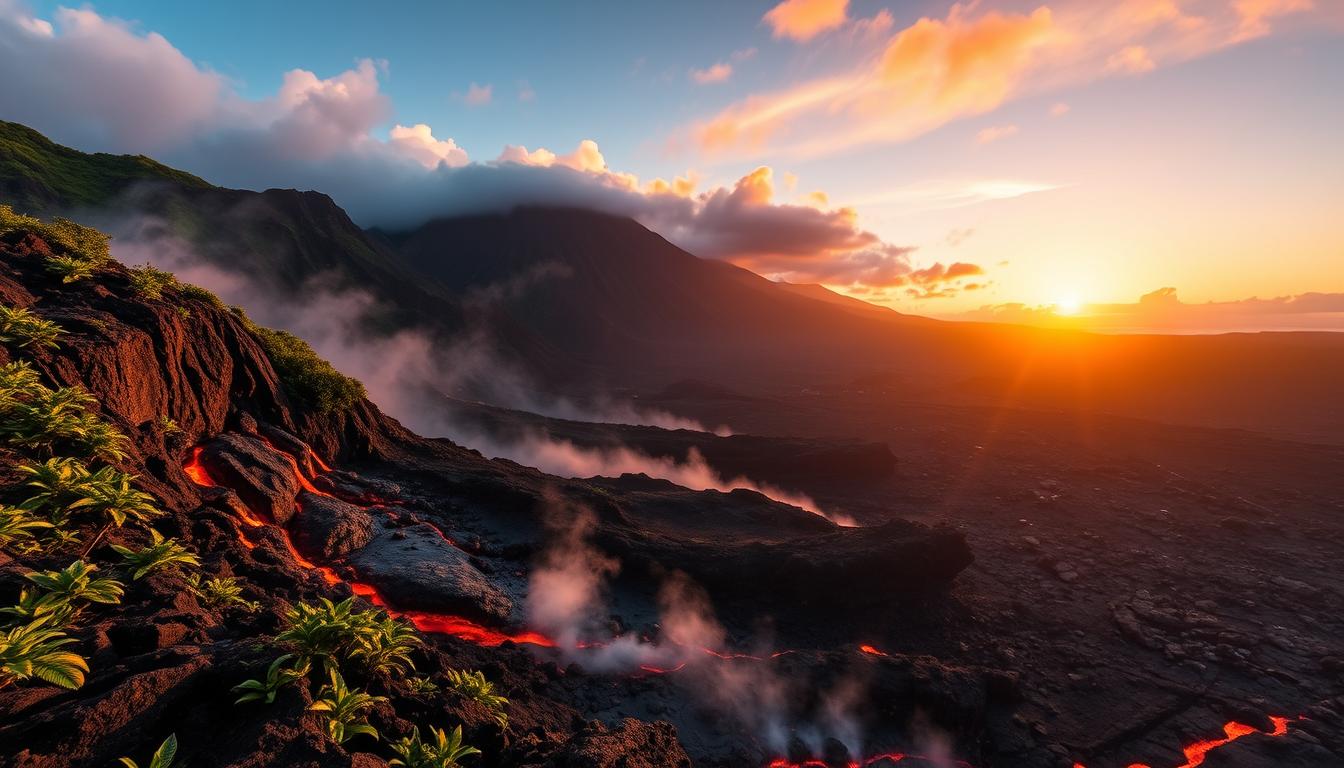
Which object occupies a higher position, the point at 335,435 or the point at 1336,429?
the point at 335,435

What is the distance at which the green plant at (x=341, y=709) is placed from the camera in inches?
170

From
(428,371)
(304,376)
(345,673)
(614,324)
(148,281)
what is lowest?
(428,371)

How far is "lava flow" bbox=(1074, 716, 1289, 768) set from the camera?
502 inches

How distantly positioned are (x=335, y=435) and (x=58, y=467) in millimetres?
12865

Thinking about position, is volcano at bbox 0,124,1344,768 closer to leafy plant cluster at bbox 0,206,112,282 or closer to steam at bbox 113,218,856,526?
leafy plant cluster at bbox 0,206,112,282

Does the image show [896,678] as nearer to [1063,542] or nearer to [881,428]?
[1063,542]

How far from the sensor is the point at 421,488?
738 inches

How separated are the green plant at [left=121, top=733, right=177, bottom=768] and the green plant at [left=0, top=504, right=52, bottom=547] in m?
3.58

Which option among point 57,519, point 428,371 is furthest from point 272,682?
point 428,371

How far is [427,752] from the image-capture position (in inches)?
182

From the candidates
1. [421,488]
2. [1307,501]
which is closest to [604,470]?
[421,488]

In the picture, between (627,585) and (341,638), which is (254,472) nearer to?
(341,638)

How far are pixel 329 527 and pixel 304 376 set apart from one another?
7.44 metres

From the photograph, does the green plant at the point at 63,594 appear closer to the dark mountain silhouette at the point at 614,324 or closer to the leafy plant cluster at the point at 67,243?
the leafy plant cluster at the point at 67,243
